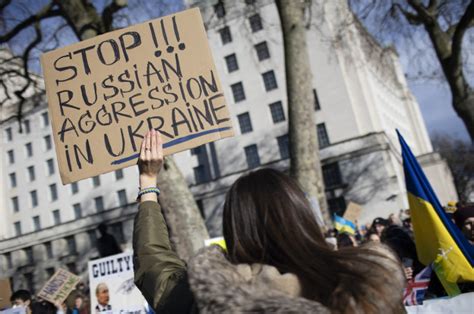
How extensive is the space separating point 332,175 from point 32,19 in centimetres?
2761

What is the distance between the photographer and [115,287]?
16.9ft

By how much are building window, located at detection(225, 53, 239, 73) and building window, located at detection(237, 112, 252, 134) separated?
4.01 m

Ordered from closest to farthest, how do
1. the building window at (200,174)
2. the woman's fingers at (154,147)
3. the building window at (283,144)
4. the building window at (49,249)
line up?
the woman's fingers at (154,147), the building window at (283,144), the building window at (200,174), the building window at (49,249)

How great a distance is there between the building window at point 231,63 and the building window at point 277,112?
186 inches

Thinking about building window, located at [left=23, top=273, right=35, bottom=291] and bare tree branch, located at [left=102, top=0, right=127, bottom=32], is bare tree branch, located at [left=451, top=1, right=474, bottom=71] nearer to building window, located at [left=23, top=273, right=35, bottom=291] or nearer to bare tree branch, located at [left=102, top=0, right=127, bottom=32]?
bare tree branch, located at [left=102, top=0, right=127, bottom=32]

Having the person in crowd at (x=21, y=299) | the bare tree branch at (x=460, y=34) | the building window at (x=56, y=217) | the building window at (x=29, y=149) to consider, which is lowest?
the person in crowd at (x=21, y=299)

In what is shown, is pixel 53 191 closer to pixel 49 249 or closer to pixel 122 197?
pixel 49 249

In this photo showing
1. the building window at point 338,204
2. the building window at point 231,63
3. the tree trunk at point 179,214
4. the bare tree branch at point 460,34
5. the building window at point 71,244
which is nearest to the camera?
the tree trunk at point 179,214

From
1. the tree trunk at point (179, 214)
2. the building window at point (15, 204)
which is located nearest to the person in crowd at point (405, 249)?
the tree trunk at point (179, 214)

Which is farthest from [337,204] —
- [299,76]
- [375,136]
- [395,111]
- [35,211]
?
[35,211]

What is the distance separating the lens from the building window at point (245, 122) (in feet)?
127

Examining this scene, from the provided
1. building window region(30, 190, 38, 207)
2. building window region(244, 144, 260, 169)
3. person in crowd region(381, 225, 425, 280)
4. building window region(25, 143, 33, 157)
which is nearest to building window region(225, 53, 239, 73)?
building window region(244, 144, 260, 169)

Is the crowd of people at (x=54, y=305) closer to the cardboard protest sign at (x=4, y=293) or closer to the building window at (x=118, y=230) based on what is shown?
the cardboard protest sign at (x=4, y=293)

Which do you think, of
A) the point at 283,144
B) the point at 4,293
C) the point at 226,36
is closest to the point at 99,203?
the point at 283,144
